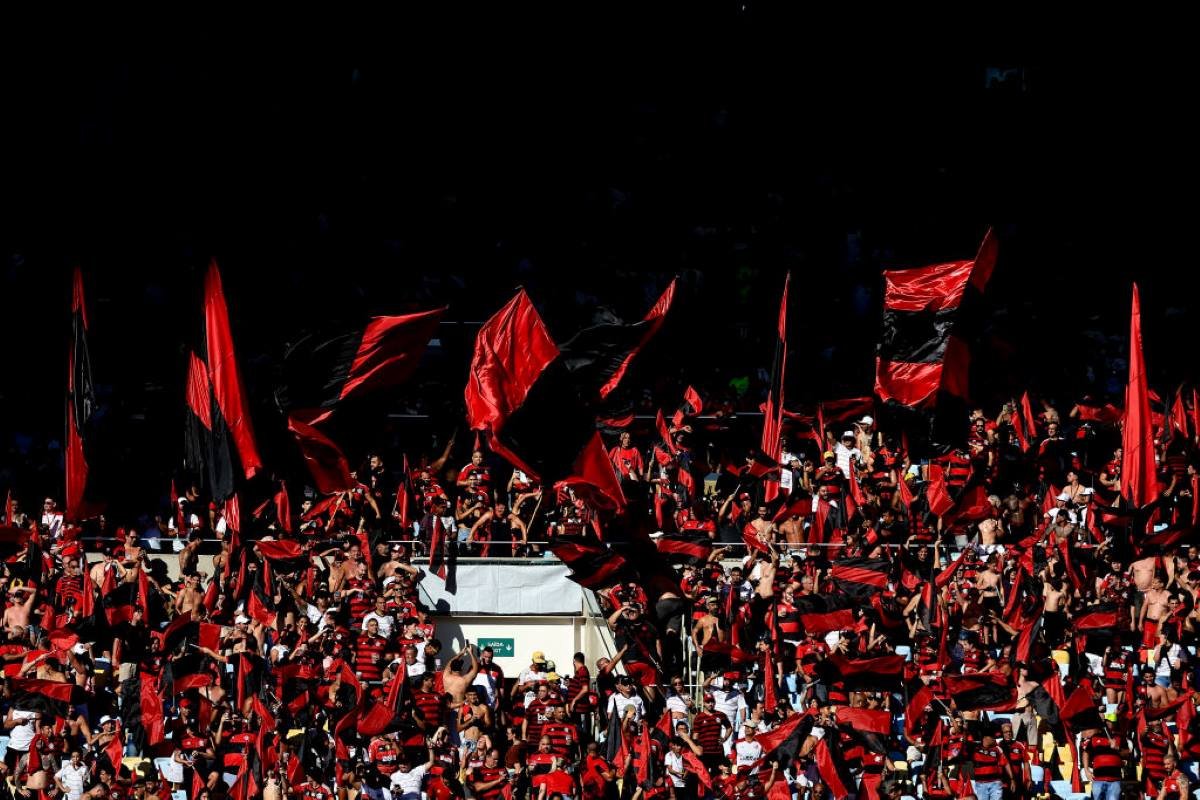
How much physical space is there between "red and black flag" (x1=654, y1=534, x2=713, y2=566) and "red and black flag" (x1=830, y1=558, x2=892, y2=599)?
115 centimetres

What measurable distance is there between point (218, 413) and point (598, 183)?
11738 millimetres

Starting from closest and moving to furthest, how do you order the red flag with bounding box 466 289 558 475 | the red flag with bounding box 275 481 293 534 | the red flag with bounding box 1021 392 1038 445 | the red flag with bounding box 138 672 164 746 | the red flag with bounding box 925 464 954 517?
the red flag with bounding box 138 672 164 746, the red flag with bounding box 466 289 558 475, the red flag with bounding box 925 464 954 517, the red flag with bounding box 275 481 293 534, the red flag with bounding box 1021 392 1038 445

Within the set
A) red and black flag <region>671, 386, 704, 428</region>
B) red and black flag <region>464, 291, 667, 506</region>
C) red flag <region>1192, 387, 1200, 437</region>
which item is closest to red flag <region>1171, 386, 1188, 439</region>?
red flag <region>1192, 387, 1200, 437</region>

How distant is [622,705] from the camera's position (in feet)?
52.7

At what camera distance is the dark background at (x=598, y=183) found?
85.8 ft

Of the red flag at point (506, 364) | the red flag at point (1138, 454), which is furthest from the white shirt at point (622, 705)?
the red flag at point (1138, 454)

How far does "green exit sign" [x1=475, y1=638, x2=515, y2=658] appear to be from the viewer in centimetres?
1909

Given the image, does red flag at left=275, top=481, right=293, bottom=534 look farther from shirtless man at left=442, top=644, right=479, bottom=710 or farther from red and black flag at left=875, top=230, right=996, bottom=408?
red and black flag at left=875, top=230, right=996, bottom=408

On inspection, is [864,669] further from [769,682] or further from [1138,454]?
[1138,454]

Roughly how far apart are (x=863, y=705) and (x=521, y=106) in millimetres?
14855

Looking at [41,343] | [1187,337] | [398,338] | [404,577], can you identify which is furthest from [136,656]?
[1187,337]

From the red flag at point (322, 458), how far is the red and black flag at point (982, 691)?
5311 millimetres

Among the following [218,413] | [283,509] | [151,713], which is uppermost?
[218,413]

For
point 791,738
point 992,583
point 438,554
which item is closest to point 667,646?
point 791,738
